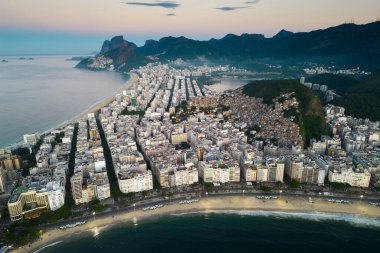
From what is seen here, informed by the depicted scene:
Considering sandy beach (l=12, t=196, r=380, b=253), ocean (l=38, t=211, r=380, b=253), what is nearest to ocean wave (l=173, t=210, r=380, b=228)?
ocean (l=38, t=211, r=380, b=253)

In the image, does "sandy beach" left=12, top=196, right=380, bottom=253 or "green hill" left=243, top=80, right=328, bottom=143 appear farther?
"green hill" left=243, top=80, right=328, bottom=143

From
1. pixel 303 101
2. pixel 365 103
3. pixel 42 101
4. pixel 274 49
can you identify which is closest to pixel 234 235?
pixel 303 101

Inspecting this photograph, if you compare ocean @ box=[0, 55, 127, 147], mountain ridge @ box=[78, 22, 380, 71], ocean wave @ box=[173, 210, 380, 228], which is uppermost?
mountain ridge @ box=[78, 22, 380, 71]

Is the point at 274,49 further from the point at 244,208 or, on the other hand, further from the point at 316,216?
the point at 244,208

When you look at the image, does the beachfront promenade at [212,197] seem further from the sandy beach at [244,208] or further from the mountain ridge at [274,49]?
the mountain ridge at [274,49]

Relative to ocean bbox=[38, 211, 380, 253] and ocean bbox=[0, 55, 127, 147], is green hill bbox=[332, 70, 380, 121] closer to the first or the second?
ocean bbox=[38, 211, 380, 253]
